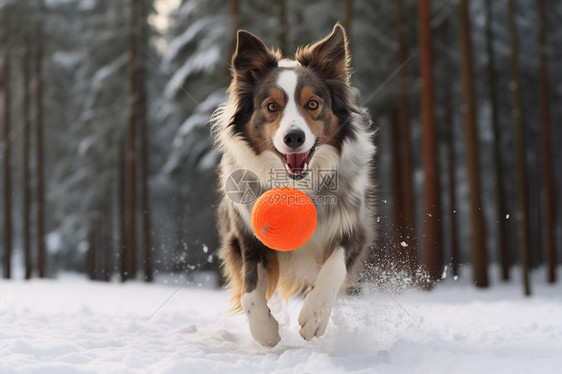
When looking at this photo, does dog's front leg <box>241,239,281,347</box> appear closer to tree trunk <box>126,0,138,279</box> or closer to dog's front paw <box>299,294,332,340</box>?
dog's front paw <box>299,294,332,340</box>

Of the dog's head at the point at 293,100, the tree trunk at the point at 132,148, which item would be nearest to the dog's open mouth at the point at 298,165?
the dog's head at the point at 293,100

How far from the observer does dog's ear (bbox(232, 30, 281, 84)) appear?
16.9 feet

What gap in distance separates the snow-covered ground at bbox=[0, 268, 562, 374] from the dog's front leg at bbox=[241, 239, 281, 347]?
16 centimetres

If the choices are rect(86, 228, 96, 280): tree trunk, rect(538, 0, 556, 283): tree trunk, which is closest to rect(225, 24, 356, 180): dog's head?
rect(538, 0, 556, 283): tree trunk

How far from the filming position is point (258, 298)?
4809mm

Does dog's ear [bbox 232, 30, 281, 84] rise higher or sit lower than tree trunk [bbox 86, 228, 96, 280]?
higher

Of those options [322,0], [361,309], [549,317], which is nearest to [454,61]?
[322,0]

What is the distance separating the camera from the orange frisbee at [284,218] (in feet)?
14.3

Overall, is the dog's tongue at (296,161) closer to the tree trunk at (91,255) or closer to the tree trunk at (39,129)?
the tree trunk at (39,129)

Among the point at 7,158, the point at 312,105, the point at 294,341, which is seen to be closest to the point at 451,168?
the point at 294,341

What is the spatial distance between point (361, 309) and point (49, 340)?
2.87m

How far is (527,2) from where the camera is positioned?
19.7m

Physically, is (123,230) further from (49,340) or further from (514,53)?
(49,340)

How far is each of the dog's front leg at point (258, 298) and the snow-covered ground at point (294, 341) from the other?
155 millimetres
